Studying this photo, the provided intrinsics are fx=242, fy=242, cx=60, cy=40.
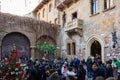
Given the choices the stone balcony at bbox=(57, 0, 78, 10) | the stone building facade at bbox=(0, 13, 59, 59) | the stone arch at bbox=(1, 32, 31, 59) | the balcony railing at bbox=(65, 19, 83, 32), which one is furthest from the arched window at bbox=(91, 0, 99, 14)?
the stone arch at bbox=(1, 32, 31, 59)

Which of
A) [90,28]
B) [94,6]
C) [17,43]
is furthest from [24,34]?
[94,6]

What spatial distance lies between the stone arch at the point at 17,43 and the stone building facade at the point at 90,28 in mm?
3766

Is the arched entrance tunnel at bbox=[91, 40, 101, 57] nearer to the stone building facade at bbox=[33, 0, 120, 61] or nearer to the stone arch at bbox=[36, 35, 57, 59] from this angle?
the stone building facade at bbox=[33, 0, 120, 61]

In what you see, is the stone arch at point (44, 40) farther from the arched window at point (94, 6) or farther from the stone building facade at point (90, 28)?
the arched window at point (94, 6)

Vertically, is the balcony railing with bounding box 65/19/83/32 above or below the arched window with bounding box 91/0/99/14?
below

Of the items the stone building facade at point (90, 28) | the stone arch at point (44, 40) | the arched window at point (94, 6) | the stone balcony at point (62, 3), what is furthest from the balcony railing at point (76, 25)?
the stone arch at point (44, 40)

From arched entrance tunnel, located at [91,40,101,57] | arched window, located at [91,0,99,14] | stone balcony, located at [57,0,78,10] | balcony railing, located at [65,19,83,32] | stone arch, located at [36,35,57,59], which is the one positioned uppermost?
stone balcony, located at [57,0,78,10]

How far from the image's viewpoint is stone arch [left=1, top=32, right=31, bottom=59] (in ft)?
80.2

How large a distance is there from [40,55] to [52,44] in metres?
1.80

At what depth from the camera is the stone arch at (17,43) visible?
24438mm

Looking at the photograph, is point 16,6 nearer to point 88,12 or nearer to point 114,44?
point 88,12

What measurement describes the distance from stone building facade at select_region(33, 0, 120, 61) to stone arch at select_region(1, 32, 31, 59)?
377 centimetres

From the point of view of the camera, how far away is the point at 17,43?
25.4 m

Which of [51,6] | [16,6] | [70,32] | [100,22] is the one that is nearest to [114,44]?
[100,22]
